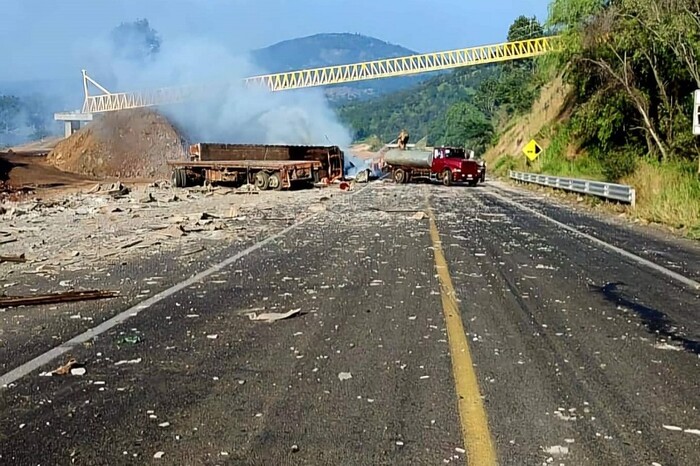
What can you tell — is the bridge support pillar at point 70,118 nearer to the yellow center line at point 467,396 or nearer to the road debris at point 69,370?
the yellow center line at point 467,396

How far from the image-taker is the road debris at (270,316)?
25.7ft

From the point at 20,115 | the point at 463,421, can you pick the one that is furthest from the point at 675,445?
the point at 20,115

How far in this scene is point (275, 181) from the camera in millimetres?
35062

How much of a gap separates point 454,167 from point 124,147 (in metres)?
26.9

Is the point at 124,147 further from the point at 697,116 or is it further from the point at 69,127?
the point at 697,116

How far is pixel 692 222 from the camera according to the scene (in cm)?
1752

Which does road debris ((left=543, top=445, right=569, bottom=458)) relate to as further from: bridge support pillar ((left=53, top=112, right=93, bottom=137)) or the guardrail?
bridge support pillar ((left=53, top=112, right=93, bottom=137))

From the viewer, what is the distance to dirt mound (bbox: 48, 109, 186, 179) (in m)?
53.8

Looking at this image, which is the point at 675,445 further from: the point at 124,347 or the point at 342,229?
the point at 342,229

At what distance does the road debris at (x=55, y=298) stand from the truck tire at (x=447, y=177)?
34.2 m

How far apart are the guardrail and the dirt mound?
28.0 m

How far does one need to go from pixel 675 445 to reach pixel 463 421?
1260 mm

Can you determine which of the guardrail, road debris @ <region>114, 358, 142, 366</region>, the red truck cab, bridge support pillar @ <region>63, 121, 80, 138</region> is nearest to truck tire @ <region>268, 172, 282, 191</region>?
the red truck cab

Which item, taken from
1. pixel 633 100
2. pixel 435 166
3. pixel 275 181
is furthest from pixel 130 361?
pixel 435 166
